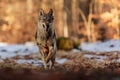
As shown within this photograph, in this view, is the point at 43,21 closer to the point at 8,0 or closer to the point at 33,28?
the point at 33,28

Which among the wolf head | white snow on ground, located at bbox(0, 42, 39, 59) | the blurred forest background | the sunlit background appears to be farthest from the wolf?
the blurred forest background

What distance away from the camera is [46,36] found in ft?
34.2

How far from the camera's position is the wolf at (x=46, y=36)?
10117mm

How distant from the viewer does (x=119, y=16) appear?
32.3 meters

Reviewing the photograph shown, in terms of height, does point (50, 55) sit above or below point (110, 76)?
below

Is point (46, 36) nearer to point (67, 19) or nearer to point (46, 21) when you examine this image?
point (46, 21)

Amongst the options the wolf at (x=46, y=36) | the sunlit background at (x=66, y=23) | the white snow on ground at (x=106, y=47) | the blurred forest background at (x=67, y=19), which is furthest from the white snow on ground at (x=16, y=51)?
the wolf at (x=46, y=36)

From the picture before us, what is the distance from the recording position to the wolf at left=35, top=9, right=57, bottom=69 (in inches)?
398

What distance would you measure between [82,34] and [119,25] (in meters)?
3.79

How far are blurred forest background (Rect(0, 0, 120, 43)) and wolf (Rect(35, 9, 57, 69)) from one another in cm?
1798

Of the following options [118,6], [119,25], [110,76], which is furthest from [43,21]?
[119,25]

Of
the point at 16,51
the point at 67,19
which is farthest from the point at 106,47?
the point at 67,19

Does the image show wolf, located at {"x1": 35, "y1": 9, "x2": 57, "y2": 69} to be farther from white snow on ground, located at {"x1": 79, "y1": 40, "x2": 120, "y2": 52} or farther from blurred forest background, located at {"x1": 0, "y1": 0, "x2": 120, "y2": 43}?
blurred forest background, located at {"x1": 0, "y1": 0, "x2": 120, "y2": 43}

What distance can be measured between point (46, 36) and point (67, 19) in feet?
100
